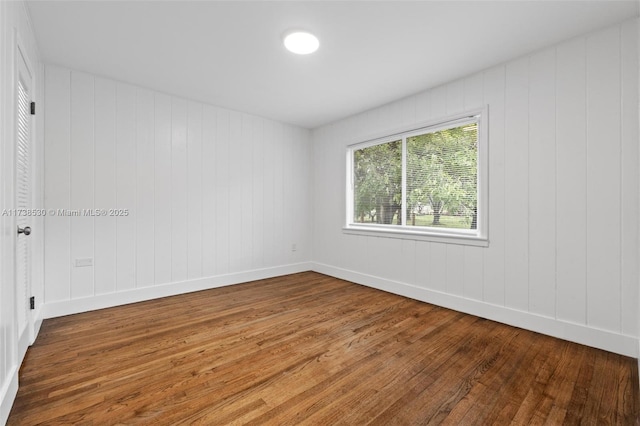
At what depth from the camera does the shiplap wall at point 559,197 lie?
2.19m

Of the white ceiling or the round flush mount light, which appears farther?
the round flush mount light

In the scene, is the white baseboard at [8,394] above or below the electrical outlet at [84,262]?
below

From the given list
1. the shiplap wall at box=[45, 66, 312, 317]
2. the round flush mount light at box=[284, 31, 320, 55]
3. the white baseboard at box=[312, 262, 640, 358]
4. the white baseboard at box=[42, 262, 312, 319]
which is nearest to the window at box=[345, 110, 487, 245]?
the white baseboard at box=[312, 262, 640, 358]

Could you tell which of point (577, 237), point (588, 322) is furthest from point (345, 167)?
point (588, 322)

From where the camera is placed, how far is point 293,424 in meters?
1.46

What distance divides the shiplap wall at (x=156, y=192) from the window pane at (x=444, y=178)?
209 cm

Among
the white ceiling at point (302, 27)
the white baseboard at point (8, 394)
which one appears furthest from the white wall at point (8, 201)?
the white ceiling at point (302, 27)

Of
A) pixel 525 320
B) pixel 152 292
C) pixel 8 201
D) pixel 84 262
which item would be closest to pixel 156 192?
pixel 84 262

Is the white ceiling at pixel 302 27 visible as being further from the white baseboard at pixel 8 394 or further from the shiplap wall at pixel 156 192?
the white baseboard at pixel 8 394

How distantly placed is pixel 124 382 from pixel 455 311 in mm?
2953

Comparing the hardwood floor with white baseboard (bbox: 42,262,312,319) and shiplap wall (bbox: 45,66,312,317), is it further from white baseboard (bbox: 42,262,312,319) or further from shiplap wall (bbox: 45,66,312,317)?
shiplap wall (bbox: 45,66,312,317)

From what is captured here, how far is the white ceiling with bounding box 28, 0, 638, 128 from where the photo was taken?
6.81ft

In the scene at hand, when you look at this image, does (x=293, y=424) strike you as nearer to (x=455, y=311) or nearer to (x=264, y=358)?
(x=264, y=358)

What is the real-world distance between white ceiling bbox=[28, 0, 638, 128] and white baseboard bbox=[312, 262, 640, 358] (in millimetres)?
2360
